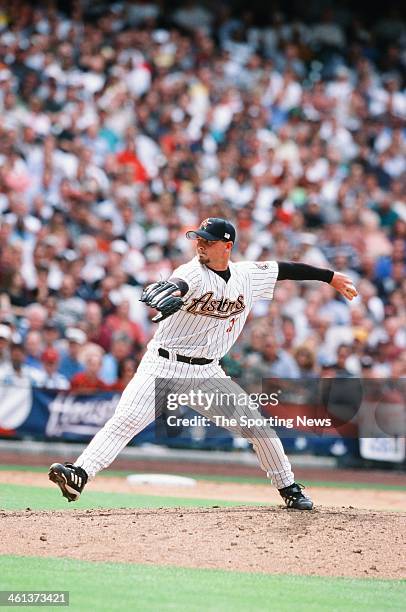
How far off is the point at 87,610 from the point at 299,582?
1.42 metres

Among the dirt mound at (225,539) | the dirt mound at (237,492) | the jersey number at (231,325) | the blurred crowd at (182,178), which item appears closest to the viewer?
the dirt mound at (225,539)

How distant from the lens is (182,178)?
16031 millimetres

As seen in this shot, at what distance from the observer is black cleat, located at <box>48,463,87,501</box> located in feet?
23.0

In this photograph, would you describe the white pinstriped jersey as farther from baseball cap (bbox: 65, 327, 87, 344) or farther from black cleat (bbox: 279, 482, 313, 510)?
baseball cap (bbox: 65, 327, 87, 344)

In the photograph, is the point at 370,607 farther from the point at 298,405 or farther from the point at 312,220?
the point at 312,220

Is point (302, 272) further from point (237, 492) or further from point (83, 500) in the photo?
point (237, 492)

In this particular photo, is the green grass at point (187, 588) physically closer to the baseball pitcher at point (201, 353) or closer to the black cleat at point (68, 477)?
the black cleat at point (68, 477)

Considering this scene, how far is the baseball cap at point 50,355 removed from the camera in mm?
12672

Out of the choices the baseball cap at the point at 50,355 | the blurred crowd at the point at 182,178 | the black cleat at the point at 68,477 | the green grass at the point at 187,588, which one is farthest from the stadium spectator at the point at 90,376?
the green grass at the point at 187,588

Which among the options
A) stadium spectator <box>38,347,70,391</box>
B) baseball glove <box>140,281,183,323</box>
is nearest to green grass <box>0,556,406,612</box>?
baseball glove <box>140,281,183,323</box>

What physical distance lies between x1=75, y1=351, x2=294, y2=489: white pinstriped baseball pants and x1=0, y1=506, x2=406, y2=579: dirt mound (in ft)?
1.31

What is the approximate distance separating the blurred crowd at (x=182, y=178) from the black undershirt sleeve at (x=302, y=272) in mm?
3780

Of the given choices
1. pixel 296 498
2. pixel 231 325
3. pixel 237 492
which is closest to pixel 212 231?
pixel 231 325

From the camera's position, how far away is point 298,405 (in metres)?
12.0
